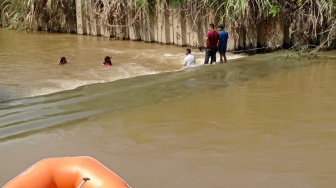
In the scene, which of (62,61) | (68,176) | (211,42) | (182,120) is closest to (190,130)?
(182,120)

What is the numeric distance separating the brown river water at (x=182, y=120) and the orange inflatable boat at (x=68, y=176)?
884 millimetres

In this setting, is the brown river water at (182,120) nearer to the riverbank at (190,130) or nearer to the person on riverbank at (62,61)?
the riverbank at (190,130)

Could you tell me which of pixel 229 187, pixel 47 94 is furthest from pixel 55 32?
pixel 229 187

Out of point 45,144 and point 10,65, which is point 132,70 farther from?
point 45,144

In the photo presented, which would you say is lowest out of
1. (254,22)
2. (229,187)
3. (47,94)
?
(229,187)

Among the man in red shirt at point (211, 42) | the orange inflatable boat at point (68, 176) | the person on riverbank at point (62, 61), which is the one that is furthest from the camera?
the person on riverbank at point (62, 61)

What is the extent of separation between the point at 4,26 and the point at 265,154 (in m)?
18.2

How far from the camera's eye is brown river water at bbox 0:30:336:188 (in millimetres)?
5160

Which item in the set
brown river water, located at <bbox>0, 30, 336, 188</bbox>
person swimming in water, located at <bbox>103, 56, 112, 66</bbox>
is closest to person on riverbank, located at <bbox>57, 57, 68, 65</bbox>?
brown river water, located at <bbox>0, 30, 336, 188</bbox>

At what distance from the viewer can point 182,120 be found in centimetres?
689

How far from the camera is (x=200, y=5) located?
538 inches

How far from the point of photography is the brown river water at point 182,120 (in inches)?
203

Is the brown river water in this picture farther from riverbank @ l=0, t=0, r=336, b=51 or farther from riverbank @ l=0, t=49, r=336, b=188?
riverbank @ l=0, t=0, r=336, b=51

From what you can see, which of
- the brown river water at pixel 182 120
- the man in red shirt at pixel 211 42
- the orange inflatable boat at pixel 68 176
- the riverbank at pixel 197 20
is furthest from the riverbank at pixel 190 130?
the riverbank at pixel 197 20
